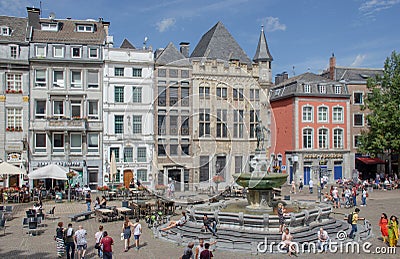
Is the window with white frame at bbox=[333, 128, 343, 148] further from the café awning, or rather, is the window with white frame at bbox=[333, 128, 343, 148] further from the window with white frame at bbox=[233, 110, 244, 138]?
the window with white frame at bbox=[233, 110, 244, 138]

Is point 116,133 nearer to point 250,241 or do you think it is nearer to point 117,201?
point 117,201

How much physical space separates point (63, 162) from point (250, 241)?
90.5 ft

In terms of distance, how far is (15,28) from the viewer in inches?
1687

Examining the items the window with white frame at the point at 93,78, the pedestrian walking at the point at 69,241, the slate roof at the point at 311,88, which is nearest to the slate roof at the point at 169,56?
the window with white frame at the point at 93,78

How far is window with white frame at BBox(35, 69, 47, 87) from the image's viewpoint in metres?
41.1

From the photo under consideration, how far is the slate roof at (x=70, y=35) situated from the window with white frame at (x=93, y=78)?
3041mm

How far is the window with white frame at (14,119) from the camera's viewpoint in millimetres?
40094

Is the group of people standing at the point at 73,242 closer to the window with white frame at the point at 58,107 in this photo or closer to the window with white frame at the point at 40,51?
the window with white frame at the point at 58,107

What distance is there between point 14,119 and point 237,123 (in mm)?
21453

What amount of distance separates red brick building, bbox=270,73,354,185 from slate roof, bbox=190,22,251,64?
734cm

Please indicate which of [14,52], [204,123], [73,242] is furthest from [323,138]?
[73,242]

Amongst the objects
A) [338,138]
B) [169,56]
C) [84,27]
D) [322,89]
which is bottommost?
[338,138]

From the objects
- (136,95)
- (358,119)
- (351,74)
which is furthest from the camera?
(351,74)

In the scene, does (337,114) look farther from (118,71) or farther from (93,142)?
(93,142)
